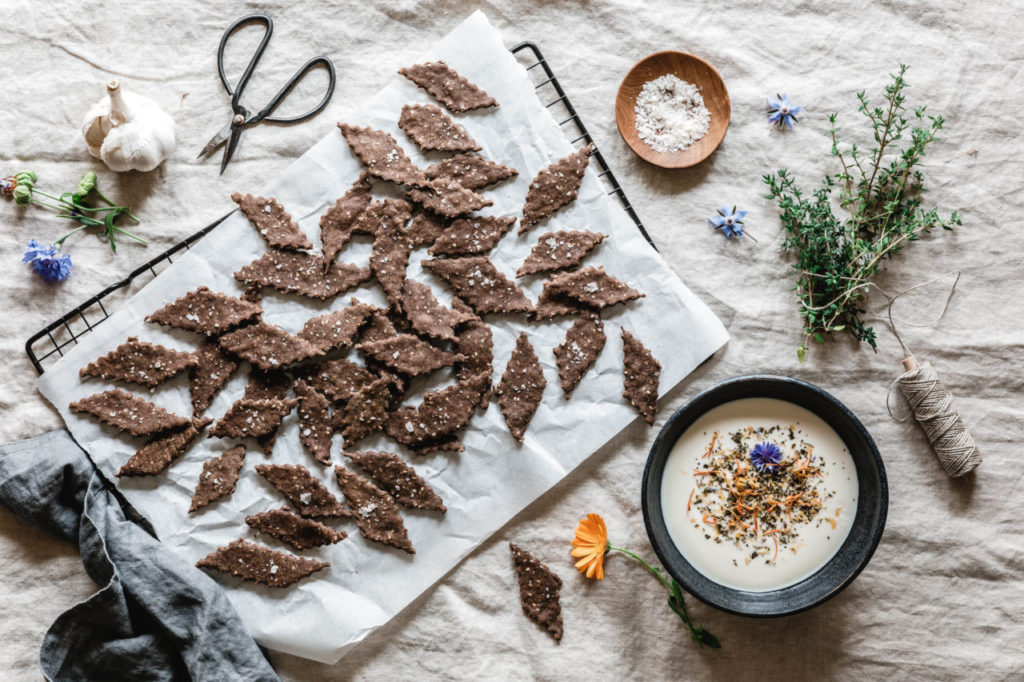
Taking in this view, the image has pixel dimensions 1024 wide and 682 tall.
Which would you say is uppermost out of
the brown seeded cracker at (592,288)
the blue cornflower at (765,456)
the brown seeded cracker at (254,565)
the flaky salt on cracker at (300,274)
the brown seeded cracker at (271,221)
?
the brown seeded cracker at (271,221)

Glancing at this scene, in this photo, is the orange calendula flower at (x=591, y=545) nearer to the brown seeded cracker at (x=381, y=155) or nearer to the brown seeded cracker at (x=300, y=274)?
the brown seeded cracker at (x=300, y=274)

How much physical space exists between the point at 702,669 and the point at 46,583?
→ 189cm

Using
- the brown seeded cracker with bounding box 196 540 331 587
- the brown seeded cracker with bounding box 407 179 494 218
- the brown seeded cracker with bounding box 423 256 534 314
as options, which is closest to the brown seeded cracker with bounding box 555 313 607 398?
the brown seeded cracker with bounding box 423 256 534 314

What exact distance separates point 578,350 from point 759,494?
635mm

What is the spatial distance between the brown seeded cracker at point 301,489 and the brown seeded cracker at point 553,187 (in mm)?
950

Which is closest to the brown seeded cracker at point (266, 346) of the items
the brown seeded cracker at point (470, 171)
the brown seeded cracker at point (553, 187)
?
the brown seeded cracker at point (470, 171)

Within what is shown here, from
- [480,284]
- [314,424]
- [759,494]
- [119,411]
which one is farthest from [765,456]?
[119,411]

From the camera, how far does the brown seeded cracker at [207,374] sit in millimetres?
2164

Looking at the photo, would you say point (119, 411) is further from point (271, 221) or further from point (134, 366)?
point (271, 221)

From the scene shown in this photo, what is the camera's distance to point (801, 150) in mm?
2291

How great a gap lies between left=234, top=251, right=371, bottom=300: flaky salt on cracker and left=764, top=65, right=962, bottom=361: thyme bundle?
4.03 ft

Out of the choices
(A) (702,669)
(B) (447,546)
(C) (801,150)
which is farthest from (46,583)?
(C) (801,150)

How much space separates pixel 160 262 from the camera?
2.27m

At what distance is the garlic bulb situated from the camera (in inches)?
84.0
